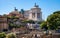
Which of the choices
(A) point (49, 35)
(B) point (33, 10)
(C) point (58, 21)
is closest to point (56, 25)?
(C) point (58, 21)

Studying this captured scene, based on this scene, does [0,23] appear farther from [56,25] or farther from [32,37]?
[32,37]

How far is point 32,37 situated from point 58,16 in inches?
399

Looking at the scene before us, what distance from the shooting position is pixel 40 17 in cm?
7256

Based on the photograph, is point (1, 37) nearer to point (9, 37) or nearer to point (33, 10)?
point (9, 37)

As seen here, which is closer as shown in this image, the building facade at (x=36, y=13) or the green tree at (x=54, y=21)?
the green tree at (x=54, y=21)

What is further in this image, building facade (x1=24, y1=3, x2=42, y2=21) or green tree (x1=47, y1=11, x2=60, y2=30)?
building facade (x1=24, y1=3, x2=42, y2=21)

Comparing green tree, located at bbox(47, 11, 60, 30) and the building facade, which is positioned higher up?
the building facade

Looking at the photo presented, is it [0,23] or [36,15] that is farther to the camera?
[36,15]

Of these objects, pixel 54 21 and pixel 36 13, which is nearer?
pixel 54 21

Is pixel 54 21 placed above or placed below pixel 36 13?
below

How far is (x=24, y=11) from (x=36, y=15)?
18.2 m

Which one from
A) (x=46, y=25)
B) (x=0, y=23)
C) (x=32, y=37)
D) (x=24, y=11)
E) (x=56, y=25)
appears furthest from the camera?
(x=24, y=11)

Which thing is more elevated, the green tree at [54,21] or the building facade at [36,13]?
the building facade at [36,13]

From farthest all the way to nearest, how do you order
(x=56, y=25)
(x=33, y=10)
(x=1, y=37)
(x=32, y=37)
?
(x=33, y=10) < (x=56, y=25) < (x=32, y=37) < (x=1, y=37)
